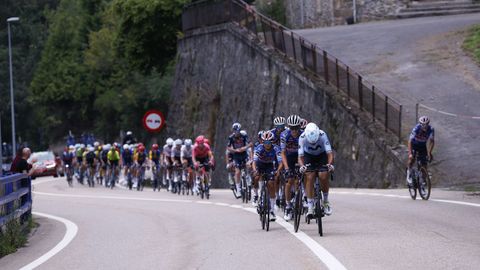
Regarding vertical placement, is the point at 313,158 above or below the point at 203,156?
above

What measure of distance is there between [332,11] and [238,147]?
28219mm

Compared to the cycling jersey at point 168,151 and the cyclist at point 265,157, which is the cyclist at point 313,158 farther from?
the cycling jersey at point 168,151

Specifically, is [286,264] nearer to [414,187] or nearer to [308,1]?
[414,187]

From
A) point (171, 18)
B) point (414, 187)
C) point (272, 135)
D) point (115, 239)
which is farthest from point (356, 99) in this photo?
point (171, 18)

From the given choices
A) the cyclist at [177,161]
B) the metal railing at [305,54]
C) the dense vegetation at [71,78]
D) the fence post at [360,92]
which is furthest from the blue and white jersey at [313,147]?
the dense vegetation at [71,78]

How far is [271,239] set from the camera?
15703 millimetres

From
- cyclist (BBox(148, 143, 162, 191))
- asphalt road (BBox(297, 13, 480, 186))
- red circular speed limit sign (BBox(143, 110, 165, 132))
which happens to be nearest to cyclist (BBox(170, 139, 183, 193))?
cyclist (BBox(148, 143, 162, 191))

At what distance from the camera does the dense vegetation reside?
7838 cm

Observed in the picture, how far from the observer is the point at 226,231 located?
17656 mm

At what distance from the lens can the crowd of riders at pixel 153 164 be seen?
29734mm

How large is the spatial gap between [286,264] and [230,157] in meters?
14.0

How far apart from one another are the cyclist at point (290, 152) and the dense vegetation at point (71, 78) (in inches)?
2063

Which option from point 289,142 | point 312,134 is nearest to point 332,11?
point 289,142

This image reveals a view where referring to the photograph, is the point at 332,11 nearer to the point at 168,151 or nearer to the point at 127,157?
the point at 127,157
